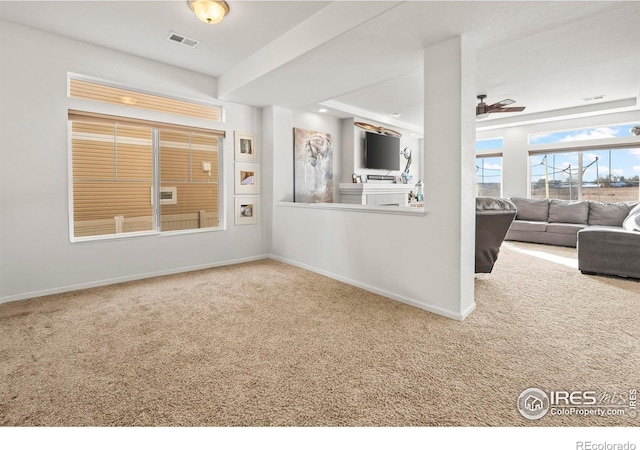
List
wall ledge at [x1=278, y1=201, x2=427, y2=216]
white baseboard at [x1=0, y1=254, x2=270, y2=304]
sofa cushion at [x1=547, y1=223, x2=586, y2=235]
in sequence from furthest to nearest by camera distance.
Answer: sofa cushion at [x1=547, y1=223, x2=586, y2=235]
white baseboard at [x1=0, y1=254, x2=270, y2=304]
wall ledge at [x1=278, y1=201, x2=427, y2=216]

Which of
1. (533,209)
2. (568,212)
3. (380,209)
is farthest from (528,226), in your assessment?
(380,209)

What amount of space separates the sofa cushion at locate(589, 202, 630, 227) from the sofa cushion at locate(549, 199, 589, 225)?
93mm

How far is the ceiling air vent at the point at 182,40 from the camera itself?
3248 millimetres

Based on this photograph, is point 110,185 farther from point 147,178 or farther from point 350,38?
point 350,38

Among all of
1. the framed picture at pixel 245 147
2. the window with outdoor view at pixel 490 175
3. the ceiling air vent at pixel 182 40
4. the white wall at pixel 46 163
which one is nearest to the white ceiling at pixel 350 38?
the ceiling air vent at pixel 182 40

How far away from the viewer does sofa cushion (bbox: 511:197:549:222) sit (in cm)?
629

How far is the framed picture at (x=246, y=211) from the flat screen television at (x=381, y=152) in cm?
263

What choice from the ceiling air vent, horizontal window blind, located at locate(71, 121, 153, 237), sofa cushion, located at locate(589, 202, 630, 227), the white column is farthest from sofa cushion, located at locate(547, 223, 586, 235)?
horizontal window blind, located at locate(71, 121, 153, 237)

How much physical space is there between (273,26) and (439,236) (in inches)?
99.6

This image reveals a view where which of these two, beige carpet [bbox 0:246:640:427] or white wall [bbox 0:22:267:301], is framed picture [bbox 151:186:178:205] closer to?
white wall [bbox 0:22:267:301]

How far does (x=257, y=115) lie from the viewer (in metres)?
4.95

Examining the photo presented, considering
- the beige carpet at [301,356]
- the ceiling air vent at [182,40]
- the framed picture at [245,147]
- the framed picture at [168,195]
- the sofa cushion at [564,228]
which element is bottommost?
the beige carpet at [301,356]

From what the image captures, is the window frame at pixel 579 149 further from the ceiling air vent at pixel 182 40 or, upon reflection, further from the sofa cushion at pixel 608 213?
the ceiling air vent at pixel 182 40

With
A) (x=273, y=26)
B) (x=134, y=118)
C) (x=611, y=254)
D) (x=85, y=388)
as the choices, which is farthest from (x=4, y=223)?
(x=611, y=254)
